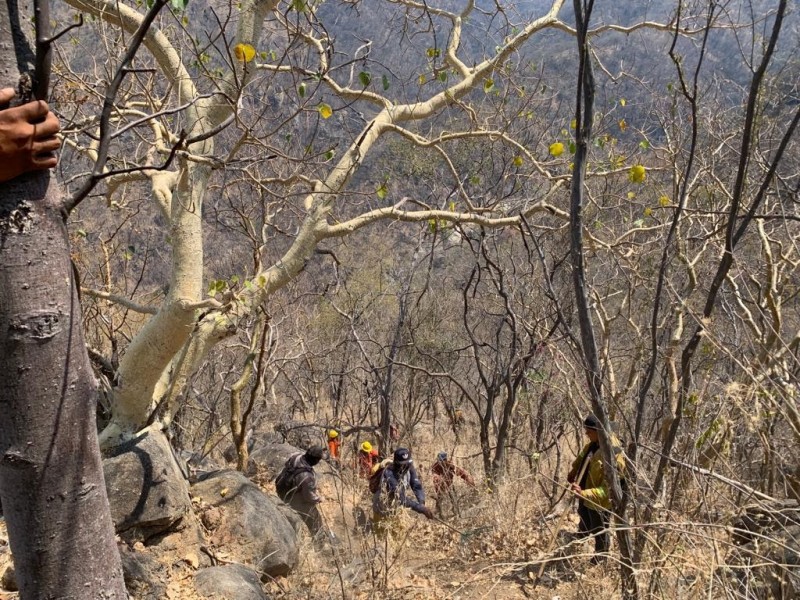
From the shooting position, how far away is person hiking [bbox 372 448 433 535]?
→ 170 inches

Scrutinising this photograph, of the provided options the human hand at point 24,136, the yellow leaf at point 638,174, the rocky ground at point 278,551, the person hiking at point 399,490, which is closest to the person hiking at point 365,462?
the person hiking at point 399,490

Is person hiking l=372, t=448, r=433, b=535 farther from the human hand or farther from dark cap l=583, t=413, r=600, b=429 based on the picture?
the human hand

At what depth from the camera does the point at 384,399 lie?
7762 millimetres

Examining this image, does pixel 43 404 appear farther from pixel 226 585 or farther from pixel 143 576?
pixel 226 585

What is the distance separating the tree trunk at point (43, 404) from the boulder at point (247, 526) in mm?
2798

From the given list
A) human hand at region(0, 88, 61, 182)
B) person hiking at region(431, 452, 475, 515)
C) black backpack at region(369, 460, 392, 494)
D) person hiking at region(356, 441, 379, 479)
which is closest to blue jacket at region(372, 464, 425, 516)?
black backpack at region(369, 460, 392, 494)

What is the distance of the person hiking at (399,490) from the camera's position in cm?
432

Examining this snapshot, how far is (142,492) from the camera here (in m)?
3.56

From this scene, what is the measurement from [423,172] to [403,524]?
8545mm

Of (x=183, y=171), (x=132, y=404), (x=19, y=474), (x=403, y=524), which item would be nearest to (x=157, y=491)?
(x=132, y=404)

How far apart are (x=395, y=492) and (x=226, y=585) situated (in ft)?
4.28

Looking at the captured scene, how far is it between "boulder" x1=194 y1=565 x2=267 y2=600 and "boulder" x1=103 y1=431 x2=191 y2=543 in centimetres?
43

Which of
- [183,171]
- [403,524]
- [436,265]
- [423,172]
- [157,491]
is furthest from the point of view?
[436,265]

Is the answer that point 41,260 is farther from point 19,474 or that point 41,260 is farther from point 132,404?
point 132,404
